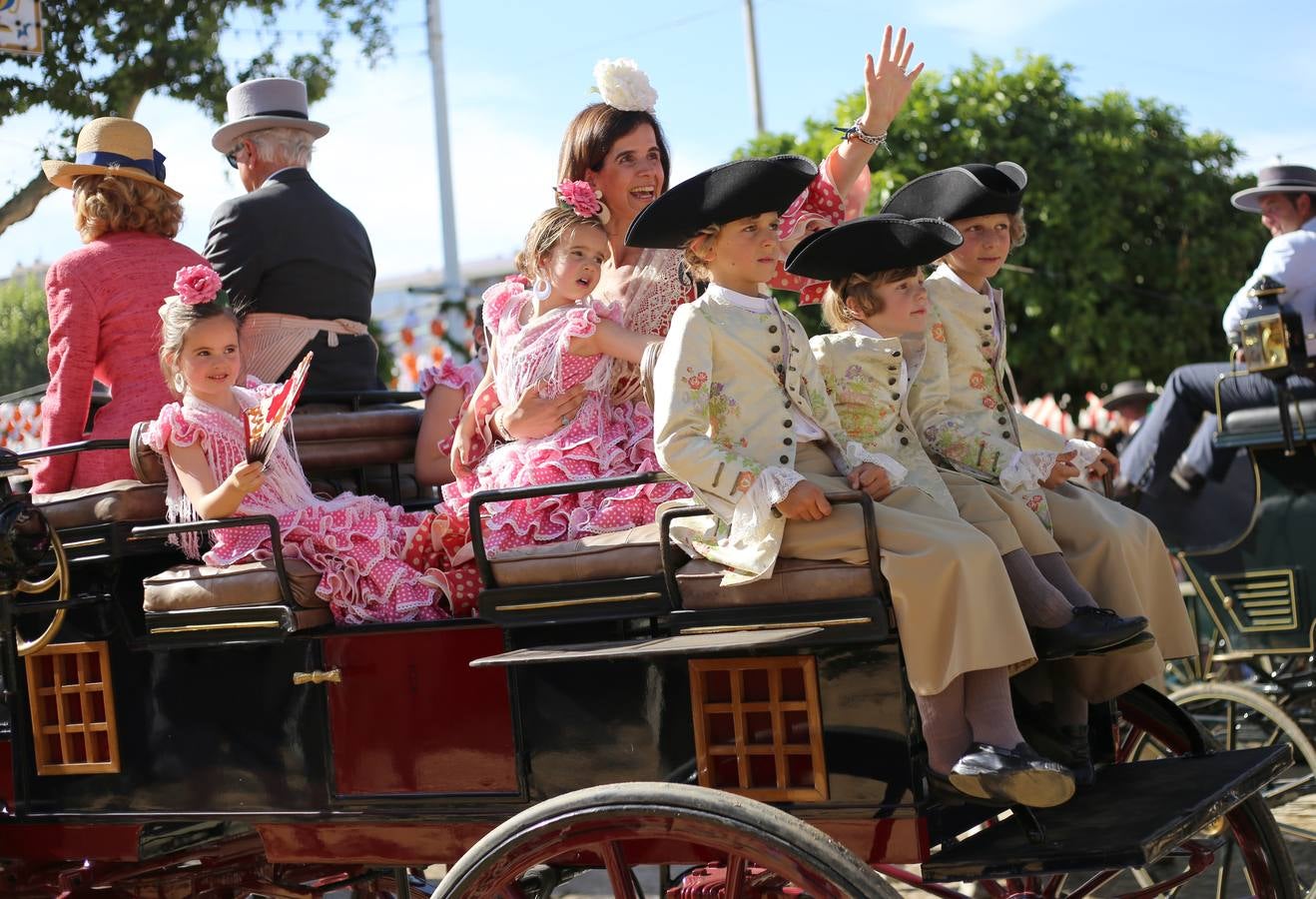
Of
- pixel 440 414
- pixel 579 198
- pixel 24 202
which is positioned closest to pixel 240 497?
pixel 440 414

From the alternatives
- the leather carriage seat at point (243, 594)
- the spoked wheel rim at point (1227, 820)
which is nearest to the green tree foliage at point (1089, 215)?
the spoked wheel rim at point (1227, 820)

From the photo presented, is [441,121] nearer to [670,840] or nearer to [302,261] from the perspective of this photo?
[302,261]

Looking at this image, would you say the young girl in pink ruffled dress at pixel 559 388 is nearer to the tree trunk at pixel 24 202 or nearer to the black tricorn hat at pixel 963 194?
the black tricorn hat at pixel 963 194

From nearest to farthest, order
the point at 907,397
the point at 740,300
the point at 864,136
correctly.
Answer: the point at 740,300 < the point at 907,397 < the point at 864,136

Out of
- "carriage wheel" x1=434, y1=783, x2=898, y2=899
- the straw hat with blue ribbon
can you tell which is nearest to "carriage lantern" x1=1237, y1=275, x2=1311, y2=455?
"carriage wheel" x1=434, y1=783, x2=898, y2=899

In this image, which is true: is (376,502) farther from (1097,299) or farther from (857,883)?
(1097,299)

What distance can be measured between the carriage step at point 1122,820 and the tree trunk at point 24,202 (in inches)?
195

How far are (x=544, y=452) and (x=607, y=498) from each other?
252mm

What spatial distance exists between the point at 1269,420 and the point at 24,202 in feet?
16.3

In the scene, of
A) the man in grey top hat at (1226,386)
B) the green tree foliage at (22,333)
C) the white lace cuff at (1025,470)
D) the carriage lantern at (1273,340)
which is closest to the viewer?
the white lace cuff at (1025,470)

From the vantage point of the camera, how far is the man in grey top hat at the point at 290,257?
4582 mm

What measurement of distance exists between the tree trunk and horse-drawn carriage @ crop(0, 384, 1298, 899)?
2.80m

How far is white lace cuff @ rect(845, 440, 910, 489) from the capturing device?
321cm

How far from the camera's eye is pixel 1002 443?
3682 millimetres
